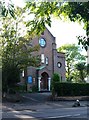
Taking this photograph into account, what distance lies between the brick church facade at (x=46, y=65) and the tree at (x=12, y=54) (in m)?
18.3

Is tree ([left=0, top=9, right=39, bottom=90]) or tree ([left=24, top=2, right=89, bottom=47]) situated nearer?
tree ([left=24, top=2, right=89, bottom=47])

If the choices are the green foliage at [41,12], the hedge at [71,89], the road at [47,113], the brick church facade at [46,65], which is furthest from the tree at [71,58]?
the green foliage at [41,12]

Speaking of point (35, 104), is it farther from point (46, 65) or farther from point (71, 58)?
point (71, 58)

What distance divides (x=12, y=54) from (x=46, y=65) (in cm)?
2342

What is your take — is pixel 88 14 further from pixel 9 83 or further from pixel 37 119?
pixel 9 83

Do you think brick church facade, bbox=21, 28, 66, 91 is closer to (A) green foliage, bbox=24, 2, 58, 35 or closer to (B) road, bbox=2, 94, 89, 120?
(B) road, bbox=2, 94, 89, 120

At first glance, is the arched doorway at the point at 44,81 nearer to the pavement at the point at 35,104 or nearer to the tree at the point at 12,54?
the pavement at the point at 35,104

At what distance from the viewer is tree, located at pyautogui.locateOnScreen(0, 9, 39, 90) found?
35188mm

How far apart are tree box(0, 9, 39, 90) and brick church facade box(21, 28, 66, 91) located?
59.9 feet

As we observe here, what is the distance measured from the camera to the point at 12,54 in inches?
1404

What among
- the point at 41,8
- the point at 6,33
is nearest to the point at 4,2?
the point at 41,8

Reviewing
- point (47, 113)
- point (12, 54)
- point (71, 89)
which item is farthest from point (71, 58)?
point (47, 113)

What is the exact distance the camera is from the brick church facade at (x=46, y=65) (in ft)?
183

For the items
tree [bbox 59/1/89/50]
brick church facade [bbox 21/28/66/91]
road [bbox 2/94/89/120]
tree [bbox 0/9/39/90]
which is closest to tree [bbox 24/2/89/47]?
tree [bbox 59/1/89/50]
